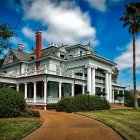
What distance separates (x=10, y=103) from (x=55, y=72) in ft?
62.1

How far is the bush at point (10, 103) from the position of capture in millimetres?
19609

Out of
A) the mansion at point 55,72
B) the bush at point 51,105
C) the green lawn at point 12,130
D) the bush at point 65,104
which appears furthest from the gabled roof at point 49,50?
the green lawn at point 12,130

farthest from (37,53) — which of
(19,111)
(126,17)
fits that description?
(19,111)

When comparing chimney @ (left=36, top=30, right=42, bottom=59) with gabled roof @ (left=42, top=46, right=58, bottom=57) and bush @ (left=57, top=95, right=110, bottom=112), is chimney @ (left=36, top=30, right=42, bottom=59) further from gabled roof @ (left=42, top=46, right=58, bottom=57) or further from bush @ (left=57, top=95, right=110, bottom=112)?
bush @ (left=57, top=95, right=110, bottom=112)

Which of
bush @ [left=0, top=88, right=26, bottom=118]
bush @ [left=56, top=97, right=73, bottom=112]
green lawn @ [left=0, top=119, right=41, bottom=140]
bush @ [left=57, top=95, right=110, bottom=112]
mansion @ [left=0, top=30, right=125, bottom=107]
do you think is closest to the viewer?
green lawn @ [left=0, top=119, right=41, bottom=140]

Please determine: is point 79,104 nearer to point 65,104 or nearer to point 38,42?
point 65,104

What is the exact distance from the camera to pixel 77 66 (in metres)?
44.8

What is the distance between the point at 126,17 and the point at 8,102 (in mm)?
22910

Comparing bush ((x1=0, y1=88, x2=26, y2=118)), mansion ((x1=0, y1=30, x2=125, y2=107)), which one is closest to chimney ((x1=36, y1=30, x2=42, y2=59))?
mansion ((x1=0, y1=30, x2=125, y2=107))

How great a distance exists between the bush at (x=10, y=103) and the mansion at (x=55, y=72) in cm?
1537

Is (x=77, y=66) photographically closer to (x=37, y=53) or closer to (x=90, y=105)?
(x=37, y=53)

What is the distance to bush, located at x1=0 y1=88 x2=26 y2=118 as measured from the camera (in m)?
19.6

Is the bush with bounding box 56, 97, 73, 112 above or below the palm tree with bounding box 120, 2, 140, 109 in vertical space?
below

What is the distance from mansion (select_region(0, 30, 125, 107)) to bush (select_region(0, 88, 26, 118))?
50.4 ft
